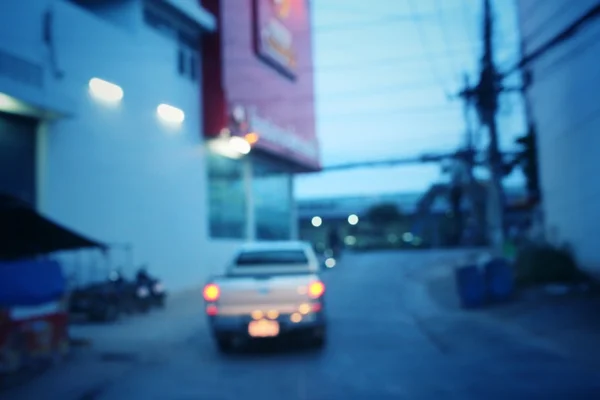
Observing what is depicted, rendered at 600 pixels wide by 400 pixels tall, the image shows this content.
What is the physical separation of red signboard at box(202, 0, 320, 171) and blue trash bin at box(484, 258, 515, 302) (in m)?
11.4

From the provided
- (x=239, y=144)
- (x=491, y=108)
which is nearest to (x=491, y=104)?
(x=491, y=108)

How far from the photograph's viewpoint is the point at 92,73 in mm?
18562

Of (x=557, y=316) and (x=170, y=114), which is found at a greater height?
(x=170, y=114)

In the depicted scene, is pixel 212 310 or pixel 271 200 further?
pixel 271 200

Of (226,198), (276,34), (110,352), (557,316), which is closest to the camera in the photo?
(110,352)

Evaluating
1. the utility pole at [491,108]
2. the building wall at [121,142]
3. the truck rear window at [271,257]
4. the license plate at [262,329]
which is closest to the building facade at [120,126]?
the building wall at [121,142]

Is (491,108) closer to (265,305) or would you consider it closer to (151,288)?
(151,288)

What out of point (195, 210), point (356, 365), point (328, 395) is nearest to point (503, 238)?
point (195, 210)

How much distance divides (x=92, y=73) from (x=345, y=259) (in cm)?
1761

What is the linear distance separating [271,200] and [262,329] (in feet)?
76.9

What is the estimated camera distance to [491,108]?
2156 centimetres

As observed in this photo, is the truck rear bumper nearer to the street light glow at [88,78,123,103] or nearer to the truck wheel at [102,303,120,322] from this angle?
the truck wheel at [102,303,120,322]

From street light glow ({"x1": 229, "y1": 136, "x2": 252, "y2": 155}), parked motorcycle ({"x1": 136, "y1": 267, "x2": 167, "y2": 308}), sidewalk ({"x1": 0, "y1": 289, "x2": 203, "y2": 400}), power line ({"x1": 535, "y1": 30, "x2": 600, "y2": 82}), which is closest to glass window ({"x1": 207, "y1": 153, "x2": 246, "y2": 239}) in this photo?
street light glow ({"x1": 229, "y1": 136, "x2": 252, "y2": 155})

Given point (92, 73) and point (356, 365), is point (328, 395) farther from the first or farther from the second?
point (92, 73)
